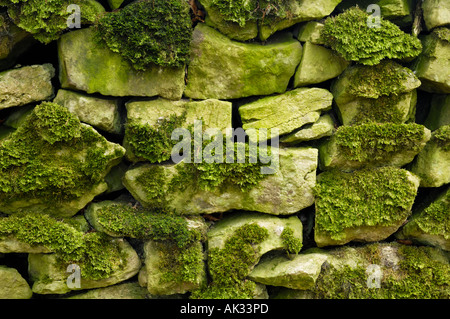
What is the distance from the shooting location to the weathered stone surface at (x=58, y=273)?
5.89 m

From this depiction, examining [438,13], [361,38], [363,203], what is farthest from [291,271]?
[438,13]

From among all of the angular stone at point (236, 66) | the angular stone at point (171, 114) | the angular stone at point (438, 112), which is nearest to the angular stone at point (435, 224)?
the angular stone at point (438, 112)

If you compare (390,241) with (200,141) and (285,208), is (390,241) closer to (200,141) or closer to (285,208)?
(285,208)

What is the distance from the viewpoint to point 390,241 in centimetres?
675

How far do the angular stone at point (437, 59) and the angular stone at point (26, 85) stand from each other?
588cm

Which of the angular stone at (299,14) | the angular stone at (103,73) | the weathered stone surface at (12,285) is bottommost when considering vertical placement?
the weathered stone surface at (12,285)

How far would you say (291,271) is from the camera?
600 centimetres

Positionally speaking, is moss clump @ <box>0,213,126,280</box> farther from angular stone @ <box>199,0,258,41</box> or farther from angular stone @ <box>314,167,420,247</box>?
angular stone @ <box>199,0,258,41</box>

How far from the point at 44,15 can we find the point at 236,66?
9.20 feet

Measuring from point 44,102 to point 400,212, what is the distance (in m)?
5.63

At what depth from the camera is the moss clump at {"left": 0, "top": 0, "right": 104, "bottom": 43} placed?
5379mm

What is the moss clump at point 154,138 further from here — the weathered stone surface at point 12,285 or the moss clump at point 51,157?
the weathered stone surface at point 12,285

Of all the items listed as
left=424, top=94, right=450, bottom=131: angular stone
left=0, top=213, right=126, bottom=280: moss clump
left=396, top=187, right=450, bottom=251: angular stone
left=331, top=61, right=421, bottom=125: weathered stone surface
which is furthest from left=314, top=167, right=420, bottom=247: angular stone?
left=0, top=213, right=126, bottom=280: moss clump

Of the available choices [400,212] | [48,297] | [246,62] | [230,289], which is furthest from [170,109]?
[400,212]
